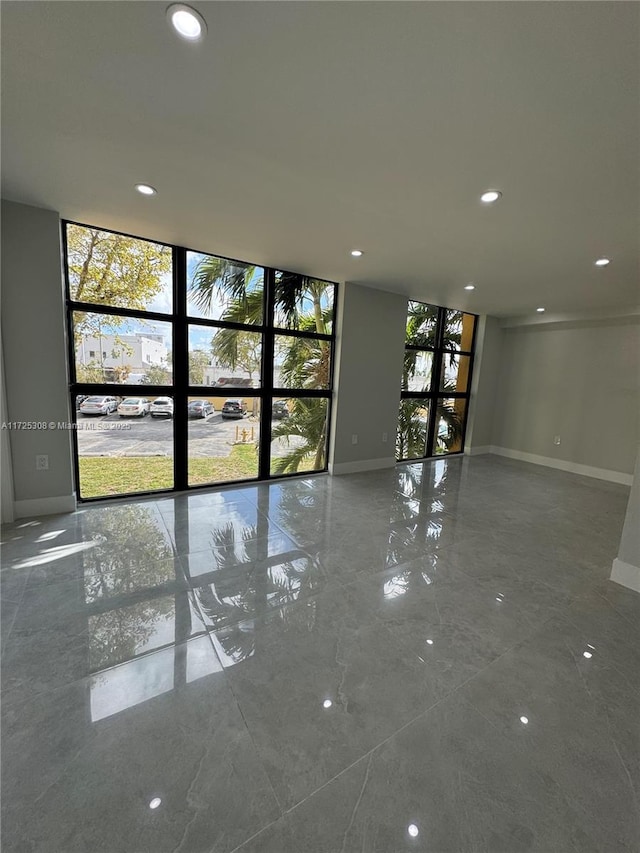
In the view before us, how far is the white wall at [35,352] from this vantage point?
2.66m

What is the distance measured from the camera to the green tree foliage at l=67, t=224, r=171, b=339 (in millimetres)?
3062

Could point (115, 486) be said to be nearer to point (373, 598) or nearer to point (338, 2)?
point (373, 598)

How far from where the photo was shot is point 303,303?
14.2 ft

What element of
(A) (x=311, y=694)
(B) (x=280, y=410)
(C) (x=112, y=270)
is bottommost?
(A) (x=311, y=694)

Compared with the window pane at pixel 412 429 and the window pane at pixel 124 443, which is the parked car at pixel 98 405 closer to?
the window pane at pixel 124 443

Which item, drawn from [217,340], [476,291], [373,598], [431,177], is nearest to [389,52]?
[431,177]

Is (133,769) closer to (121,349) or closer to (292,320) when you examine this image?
(121,349)

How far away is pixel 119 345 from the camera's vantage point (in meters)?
3.27

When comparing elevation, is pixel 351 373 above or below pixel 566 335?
below

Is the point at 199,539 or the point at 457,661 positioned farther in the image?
the point at 199,539

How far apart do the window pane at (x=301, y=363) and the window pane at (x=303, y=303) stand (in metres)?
0.17

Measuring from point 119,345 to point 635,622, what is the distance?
4502 mm

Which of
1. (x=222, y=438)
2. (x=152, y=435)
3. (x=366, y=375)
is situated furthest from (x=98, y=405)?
(x=366, y=375)

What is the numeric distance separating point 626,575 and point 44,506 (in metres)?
4.72
